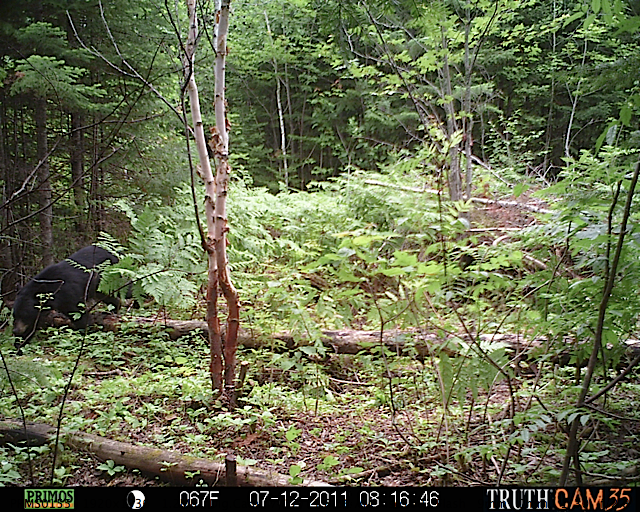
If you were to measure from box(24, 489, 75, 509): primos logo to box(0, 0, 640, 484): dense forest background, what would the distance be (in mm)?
457

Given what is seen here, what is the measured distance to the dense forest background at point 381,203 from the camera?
7.38 ft

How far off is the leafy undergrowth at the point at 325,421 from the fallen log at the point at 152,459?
60 mm

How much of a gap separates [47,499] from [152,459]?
677mm

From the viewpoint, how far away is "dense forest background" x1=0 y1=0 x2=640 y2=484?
7.38 feet

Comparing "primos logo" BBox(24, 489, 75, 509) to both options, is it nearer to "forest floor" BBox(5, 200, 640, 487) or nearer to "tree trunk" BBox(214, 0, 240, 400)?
"forest floor" BBox(5, 200, 640, 487)

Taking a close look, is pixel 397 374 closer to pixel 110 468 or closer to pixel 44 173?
pixel 110 468

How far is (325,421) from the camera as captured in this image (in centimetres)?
342

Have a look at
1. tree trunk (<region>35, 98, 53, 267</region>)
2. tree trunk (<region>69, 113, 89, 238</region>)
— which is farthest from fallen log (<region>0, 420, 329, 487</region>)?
tree trunk (<region>69, 113, 89, 238</region>)

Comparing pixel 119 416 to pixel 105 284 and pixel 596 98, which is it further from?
pixel 596 98

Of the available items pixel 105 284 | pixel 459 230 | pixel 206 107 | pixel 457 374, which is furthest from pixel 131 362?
pixel 206 107

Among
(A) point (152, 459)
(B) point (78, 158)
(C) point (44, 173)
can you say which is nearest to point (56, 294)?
(C) point (44, 173)

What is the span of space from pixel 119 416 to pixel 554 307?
9.89 ft

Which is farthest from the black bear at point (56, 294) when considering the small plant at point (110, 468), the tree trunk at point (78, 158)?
the small plant at point (110, 468)

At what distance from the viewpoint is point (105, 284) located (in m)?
4.21
